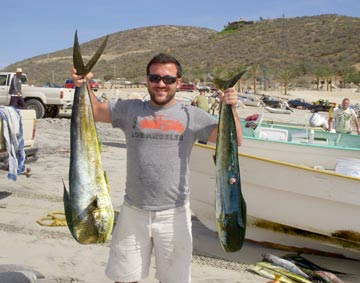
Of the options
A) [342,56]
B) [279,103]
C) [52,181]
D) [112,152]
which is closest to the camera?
[52,181]

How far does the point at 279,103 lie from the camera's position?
35.9 m

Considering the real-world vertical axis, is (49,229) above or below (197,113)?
below

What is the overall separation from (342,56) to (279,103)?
42.1m

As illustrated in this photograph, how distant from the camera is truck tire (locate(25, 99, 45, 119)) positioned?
16.8 meters

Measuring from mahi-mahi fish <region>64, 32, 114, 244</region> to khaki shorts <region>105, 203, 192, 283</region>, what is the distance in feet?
0.62

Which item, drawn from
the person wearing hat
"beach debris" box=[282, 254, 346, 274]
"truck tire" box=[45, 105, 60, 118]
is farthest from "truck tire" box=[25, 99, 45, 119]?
"beach debris" box=[282, 254, 346, 274]

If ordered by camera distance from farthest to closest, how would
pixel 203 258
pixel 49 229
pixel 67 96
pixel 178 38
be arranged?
1. pixel 178 38
2. pixel 67 96
3. pixel 49 229
4. pixel 203 258

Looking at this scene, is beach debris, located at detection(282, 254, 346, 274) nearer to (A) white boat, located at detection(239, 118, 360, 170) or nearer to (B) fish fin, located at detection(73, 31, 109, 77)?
(A) white boat, located at detection(239, 118, 360, 170)

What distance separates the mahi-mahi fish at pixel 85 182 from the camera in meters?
2.62

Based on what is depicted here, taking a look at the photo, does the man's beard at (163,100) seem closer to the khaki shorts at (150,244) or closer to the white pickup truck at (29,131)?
the khaki shorts at (150,244)

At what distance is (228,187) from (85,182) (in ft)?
2.80

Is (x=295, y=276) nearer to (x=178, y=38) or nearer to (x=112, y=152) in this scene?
(x=112, y=152)

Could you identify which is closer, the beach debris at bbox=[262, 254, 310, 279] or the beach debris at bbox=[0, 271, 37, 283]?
the beach debris at bbox=[0, 271, 37, 283]

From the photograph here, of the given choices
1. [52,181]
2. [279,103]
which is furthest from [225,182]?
[279,103]
